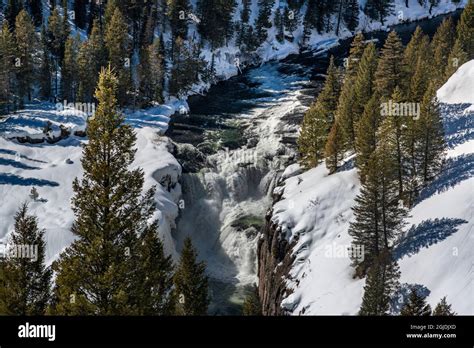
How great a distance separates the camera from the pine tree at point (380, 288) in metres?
22.8

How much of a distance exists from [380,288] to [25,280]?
15.9 meters

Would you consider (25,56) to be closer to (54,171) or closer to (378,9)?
(54,171)

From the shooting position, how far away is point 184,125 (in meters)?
70.7

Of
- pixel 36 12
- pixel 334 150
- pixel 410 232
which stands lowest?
pixel 410 232

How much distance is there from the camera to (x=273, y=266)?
3831 centimetres

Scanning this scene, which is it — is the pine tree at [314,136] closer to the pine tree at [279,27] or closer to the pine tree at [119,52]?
the pine tree at [119,52]

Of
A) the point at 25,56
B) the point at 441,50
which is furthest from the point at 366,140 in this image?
the point at 25,56

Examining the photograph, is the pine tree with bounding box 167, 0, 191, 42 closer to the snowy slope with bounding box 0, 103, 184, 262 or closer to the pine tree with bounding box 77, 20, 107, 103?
the pine tree with bounding box 77, 20, 107, 103

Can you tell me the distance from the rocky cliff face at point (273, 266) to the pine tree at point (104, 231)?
48.2 feet

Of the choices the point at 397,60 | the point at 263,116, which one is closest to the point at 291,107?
the point at 263,116

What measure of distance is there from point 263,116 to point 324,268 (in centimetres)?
4096

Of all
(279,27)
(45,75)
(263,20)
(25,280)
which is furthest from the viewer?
(279,27)

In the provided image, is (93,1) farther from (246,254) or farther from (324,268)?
(324,268)

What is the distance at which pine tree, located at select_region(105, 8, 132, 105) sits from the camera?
73.6 m
